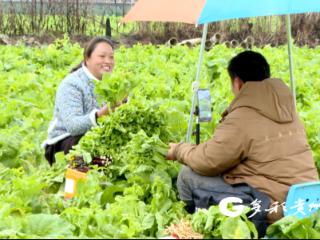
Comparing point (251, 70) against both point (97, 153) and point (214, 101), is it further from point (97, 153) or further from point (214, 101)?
point (214, 101)

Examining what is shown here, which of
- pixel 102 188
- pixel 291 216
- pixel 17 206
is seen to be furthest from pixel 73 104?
pixel 291 216

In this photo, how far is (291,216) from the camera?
12.6 feet

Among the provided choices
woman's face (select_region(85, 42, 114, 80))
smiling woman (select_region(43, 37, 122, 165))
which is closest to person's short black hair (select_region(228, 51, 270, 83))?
smiling woman (select_region(43, 37, 122, 165))

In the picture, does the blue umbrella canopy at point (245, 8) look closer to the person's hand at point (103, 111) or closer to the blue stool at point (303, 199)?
the blue stool at point (303, 199)

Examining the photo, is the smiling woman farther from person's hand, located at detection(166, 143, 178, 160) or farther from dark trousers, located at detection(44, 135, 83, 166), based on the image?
person's hand, located at detection(166, 143, 178, 160)

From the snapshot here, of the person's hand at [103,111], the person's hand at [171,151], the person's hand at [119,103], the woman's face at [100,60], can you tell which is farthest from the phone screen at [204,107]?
the woman's face at [100,60]

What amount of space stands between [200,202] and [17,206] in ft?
3.68

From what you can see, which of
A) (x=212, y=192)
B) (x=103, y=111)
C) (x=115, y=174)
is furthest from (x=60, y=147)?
(x=212, y=192)

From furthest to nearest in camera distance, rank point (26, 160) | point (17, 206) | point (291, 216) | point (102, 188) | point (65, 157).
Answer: point (26, 160) < point (65, 157) < point (102, 188) < point (17, 206) < point (291, 216)

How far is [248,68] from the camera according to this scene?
178 inches

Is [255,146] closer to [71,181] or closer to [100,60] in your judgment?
[71,181]

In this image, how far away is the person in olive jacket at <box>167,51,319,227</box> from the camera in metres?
4.30

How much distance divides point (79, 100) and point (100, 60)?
1.25 feet

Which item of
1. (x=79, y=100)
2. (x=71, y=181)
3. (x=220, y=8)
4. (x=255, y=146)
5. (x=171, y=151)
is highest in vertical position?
(x=220, y=8)
